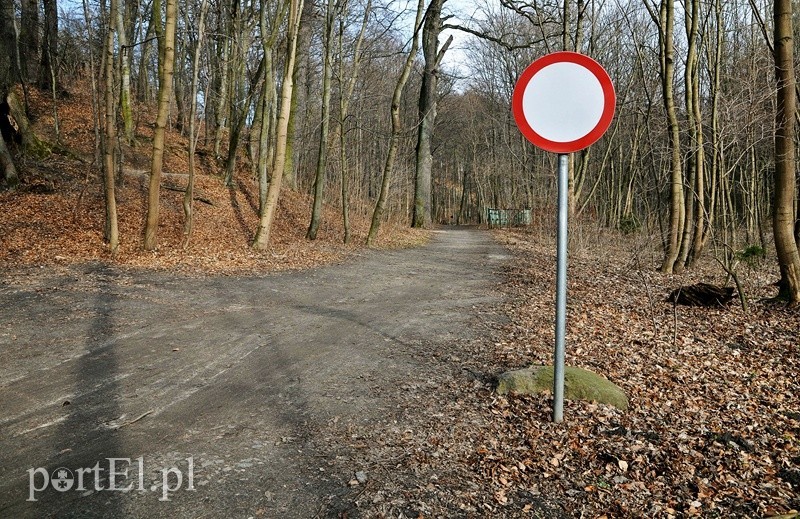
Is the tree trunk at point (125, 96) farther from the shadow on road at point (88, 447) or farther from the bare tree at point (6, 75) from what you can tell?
the shadow on road at point (88, 447)

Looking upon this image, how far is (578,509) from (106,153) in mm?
11577

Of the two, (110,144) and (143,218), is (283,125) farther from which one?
(143,218)

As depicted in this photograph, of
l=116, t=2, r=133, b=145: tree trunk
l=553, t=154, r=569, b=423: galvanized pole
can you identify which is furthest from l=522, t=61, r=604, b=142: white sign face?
l=116, t=2, r=133, b=145: tree trunk

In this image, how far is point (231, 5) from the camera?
1950 centimetres

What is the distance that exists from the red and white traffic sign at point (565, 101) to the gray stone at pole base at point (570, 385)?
2.02m

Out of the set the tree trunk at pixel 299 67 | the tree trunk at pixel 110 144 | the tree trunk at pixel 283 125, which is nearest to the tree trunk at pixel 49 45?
the tree trunk at pixel 299 67

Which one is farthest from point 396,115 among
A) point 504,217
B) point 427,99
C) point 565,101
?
point 504,217

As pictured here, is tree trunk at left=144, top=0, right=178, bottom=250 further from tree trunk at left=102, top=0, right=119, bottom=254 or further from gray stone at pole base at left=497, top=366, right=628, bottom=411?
gray stone at pole base at left=497, top=366, right=628, bottom=411

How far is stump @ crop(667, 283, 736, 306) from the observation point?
8.28 m

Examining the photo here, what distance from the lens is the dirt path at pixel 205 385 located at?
3.02 meters

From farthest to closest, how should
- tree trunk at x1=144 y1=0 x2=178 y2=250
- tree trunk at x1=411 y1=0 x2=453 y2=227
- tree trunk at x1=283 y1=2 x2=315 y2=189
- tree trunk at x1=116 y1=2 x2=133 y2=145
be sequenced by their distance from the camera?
tree trunk at x1=411 y1=0 x2=453 y2=227 < tree trunk at x1=283 y1=2 x2=315 y2=189 < tree trunk at x1=116 y1=2 x2=133 y2=145 < tree trunk at x1=144 y1=0 x2=178 y2=250

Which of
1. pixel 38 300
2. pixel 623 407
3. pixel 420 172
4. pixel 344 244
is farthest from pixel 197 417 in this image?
pixel 420 172

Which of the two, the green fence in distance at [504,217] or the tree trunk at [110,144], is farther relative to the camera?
the green fence in distance at [504,217]

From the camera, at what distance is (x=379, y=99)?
35531mm
